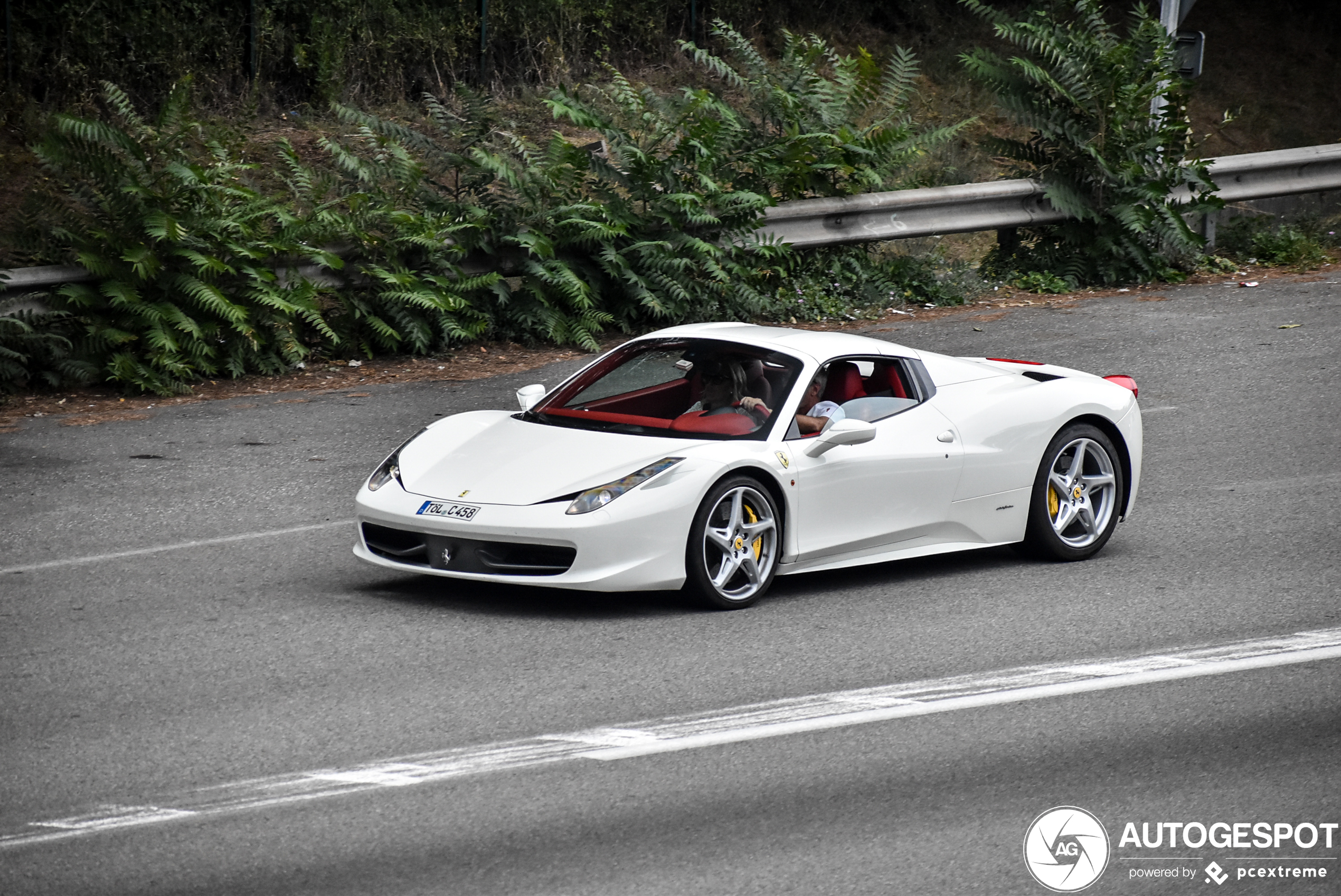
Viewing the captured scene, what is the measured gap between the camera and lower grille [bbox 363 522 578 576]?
6.93m

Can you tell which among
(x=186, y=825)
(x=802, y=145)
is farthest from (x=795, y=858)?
(x=802, y=145)

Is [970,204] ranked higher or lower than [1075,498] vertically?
higher

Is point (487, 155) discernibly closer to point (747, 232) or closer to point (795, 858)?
point (747, 232)

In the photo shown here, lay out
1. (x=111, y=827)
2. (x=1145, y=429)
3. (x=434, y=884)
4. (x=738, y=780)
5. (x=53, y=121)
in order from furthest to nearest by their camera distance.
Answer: (x=53, y=121) < (x=1145, y=429) < (x=738, y=780) < (x=111, y=827) < (x=434, y=884)

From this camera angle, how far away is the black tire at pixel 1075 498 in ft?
27.5

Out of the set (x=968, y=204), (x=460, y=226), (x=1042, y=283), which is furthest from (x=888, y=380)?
(x=1042, y=283)

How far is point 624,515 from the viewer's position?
22.6ft

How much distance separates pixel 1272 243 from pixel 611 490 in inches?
487

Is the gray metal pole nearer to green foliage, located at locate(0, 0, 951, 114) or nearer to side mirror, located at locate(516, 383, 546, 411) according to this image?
green foliage, located at locate(0, 0, 951, 114)

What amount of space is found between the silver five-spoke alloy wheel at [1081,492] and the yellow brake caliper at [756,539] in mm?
1834

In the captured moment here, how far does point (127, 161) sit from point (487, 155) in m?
2.82

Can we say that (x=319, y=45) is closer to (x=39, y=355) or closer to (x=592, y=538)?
(x=39, y=355)

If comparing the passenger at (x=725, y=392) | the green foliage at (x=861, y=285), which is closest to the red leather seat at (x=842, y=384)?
the passenger at (x=725, y=392)

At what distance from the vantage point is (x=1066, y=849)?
4816mm
